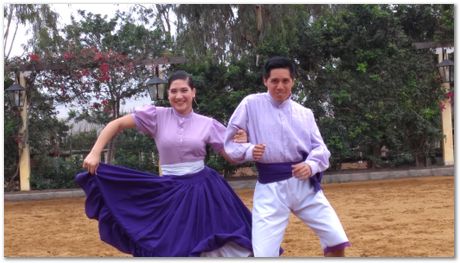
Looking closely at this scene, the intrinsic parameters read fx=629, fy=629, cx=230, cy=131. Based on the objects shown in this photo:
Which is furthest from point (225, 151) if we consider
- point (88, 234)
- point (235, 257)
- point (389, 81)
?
point (389, 81)

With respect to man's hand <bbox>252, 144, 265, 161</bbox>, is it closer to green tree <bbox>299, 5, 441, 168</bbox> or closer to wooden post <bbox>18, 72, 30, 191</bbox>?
green tree <bbox>299, 5, 441, 168</bbox>

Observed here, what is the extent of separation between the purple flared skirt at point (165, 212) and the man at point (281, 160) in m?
0.32

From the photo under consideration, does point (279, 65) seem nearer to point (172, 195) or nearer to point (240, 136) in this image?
point (240, 136)

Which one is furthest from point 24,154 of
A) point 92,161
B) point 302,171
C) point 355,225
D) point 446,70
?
point 302,171

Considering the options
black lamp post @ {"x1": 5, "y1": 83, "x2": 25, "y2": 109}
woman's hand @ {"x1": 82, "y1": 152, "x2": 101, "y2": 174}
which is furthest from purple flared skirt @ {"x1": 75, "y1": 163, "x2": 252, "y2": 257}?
black lamp post @ {"x1": 5, "y1": 83, "x2": 25, "y2": 109}

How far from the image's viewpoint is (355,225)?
712 centimetres

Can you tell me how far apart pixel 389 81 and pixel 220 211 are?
965cm

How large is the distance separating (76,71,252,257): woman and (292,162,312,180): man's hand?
1.82 ft

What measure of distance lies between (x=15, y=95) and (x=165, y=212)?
8.80 metres

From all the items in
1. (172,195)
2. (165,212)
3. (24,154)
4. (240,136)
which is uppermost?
(240,136)

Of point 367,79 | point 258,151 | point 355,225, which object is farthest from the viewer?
point 367,79

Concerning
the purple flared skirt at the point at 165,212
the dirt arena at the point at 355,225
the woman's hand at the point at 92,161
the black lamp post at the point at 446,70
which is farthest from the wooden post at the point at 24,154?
the woman's hand at the point at 92,161

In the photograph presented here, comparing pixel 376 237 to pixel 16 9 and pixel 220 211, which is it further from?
pixel 16 9

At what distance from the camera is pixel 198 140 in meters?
3.80
